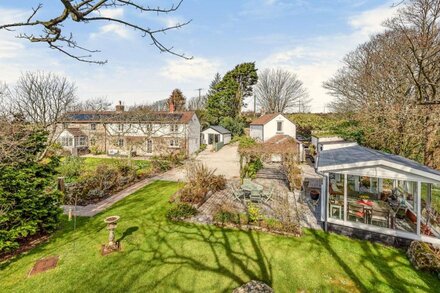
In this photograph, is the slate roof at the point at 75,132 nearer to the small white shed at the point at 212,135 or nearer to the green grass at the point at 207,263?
the small white shed at the point at 212,135

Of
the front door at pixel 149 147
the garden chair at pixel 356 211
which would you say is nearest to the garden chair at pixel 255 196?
the garden chair at pixel 356 211

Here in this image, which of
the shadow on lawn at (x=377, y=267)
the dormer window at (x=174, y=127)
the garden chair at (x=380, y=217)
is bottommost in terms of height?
the shadow on lawn at (x=377, y=267)

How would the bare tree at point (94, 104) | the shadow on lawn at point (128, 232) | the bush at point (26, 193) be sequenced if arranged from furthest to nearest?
the bare tree at point (94, 104) → the shadow on lawn at point (128, 232) → the bush at point (26, 193)

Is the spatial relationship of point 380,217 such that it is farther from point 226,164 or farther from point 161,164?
point 161,164

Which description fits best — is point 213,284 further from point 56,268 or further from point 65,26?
point 65,26

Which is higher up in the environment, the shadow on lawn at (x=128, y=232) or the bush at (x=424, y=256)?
the shadow on lawn at (x=128, y=232)

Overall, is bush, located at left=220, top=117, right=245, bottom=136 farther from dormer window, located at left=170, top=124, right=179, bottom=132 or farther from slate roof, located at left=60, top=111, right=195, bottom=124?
dormer window, located at left=170, top=124, right=179, bottom=132

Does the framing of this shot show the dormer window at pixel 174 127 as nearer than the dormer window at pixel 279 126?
Yes
